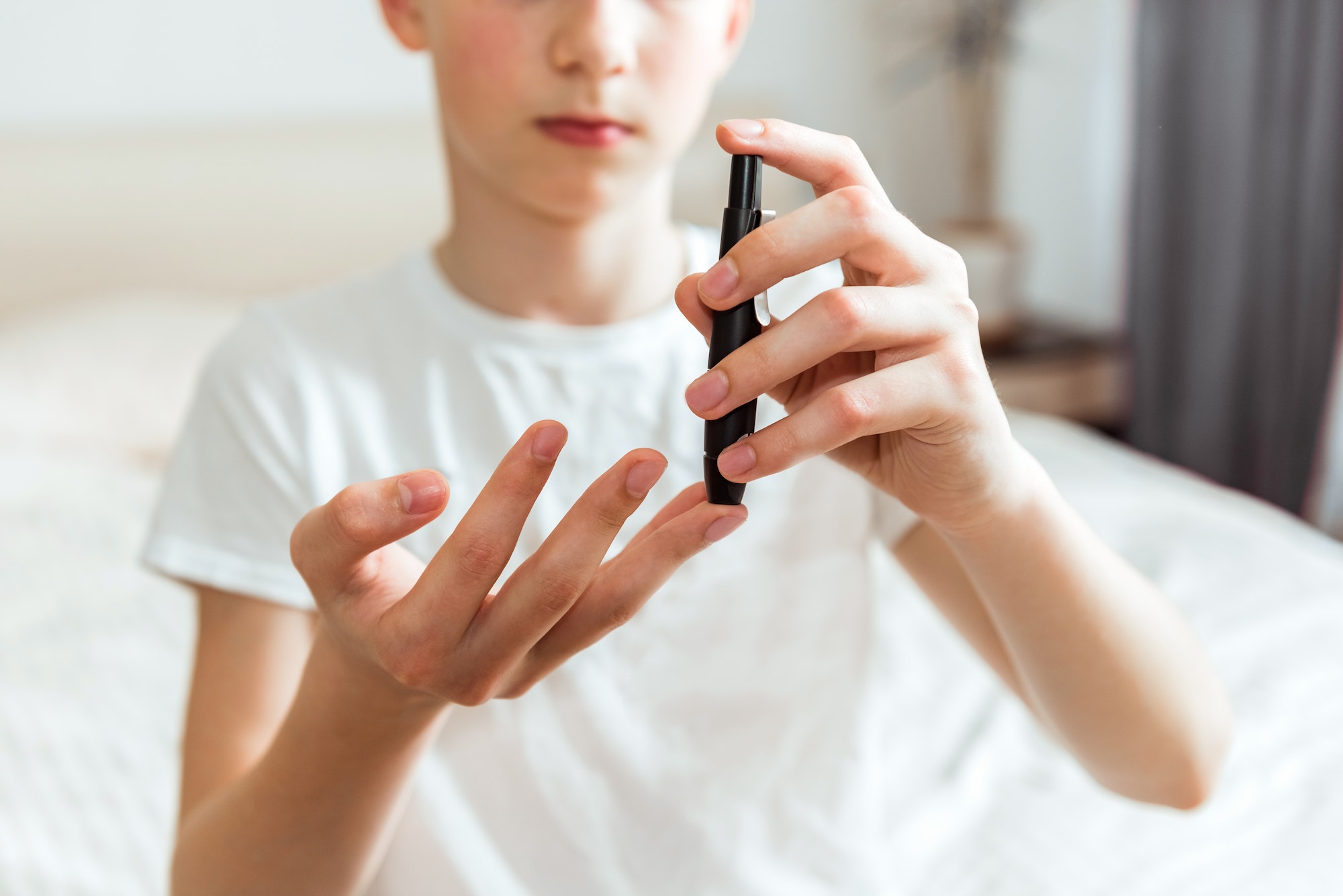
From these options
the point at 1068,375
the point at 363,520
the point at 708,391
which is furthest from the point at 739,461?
the point at 1068,375

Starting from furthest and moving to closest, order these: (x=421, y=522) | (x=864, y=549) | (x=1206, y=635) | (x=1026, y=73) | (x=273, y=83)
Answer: (x=1026, y=73) < (x=273, y=83) < (x=1206, y=635) < (x=864, y=549) < (x=421, y=522)

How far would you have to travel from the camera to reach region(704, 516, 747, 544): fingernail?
39cm

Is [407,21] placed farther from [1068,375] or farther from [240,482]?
[1068,375]

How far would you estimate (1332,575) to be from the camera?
107 centimetres

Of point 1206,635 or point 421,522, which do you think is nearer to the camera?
point 421,522

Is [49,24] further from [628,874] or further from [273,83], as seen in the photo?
[628,874]

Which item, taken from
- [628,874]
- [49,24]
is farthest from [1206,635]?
[49,24]

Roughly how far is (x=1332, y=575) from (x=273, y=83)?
1.77 metres

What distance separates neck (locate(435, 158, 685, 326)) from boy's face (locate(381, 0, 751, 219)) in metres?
0.03

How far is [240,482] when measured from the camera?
606 mm

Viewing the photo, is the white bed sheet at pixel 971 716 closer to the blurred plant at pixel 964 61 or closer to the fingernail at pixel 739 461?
the fingernail at pixel 739 461

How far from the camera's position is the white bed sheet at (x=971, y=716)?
0.78 metres

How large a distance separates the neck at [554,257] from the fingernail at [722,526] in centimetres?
27

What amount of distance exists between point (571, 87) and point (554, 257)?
13 centimetres
